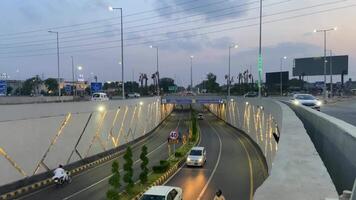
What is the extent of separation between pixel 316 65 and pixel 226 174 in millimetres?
87414

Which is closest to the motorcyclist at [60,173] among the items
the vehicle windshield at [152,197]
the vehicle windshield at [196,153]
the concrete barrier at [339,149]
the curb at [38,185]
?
the curb at [38,185]

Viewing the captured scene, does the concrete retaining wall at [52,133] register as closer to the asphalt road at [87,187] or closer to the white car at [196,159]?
the asphalt road at [87,187]

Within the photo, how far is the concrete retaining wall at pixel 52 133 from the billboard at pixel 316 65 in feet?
253

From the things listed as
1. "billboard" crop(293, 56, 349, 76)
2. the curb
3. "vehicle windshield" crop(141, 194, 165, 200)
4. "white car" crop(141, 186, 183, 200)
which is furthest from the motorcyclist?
"billboard" crop(293, 56, 349, 76)

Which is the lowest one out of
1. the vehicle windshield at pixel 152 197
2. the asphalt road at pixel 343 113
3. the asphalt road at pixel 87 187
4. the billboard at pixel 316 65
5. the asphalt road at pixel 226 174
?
the asphalt road at pixel 226 174

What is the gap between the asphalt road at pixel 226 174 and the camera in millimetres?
30266

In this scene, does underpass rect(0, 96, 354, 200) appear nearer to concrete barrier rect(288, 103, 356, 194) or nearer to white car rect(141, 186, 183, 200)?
concrete barrier rect(288, 103, 356, 194)

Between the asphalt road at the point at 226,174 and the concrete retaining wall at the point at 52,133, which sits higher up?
the concrete retaining wall at the point at 52,133

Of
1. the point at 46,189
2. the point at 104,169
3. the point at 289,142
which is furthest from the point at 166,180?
the point at 289,142

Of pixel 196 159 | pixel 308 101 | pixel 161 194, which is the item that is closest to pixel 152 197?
pixel 161 194

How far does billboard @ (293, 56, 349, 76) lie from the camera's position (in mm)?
113875

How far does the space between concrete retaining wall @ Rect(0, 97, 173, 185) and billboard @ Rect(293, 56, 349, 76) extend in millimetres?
77212

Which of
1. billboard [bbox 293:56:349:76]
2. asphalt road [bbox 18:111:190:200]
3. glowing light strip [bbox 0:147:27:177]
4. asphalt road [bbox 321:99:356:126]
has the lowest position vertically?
asphalt road [bbox 18:111:190:200]

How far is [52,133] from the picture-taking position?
1321 inches
